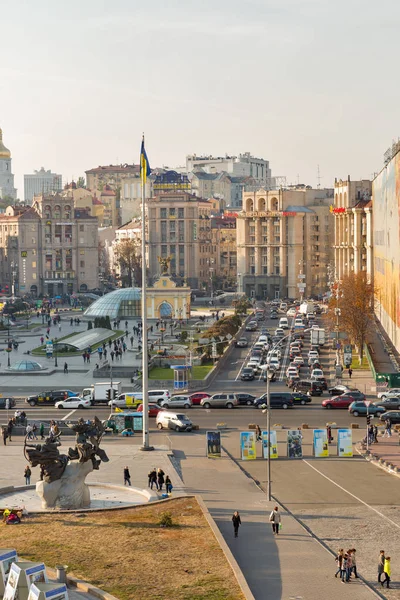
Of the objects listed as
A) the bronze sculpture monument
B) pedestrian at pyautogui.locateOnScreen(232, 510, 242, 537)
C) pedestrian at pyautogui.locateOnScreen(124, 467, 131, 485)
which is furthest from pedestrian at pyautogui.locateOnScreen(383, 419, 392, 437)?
pedestrian at pyautogui.locateOnScreen(232, 510, 242, 537)

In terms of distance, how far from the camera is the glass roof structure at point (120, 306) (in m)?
123

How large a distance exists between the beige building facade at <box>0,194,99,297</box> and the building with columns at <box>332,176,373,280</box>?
41.4 metres

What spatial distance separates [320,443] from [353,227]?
86733 millimetres

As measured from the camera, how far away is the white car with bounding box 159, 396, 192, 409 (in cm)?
6009

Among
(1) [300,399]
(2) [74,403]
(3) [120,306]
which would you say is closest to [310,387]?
(1) [300,399]

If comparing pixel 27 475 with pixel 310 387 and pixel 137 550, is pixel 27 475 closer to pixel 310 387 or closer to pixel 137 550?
pixel 137 550

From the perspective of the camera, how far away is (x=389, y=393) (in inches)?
2418

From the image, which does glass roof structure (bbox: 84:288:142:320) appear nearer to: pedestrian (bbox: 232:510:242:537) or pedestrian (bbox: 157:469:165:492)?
pedestrian (bbox: 157:469:165:492)

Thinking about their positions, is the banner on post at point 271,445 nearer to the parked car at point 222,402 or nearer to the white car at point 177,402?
the parked car at point 222,402

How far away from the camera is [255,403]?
60.5 metres

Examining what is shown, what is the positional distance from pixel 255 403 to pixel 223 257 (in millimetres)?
126092

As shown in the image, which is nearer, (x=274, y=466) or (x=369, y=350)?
(x=274, y=466)

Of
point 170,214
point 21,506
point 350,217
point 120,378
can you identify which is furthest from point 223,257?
point 21,506

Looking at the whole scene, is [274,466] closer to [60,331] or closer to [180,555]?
[180,555]
